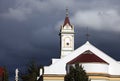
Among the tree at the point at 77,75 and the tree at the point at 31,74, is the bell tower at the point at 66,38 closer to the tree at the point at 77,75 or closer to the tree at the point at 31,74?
the tree at the point at 31,74

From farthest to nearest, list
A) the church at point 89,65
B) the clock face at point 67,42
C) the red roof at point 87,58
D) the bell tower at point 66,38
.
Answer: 1. the clock face at point 67,42
2. the bell tower at point 66,38
3. the red roof at point 87,58
4. the church at point 89,65

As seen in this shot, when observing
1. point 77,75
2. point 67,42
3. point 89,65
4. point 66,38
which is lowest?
point 77,75

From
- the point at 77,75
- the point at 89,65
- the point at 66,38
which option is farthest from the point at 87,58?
the point at 66,38

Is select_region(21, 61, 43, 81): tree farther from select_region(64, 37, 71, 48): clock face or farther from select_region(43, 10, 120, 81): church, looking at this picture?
select_region(64, 37, 71, 48): clock face

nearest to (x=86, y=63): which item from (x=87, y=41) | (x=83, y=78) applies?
(x=87, y=41)

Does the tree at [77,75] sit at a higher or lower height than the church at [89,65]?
lower

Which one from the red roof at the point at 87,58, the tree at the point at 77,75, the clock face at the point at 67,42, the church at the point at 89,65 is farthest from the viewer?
the clock face at the point at 67,42

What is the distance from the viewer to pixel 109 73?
376ft

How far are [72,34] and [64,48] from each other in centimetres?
406

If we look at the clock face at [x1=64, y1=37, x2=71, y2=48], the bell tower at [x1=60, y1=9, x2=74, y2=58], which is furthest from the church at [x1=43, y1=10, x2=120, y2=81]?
the clock face at [x1=64, y1=37, x2=71, y2=48]

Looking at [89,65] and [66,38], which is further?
[66,38]

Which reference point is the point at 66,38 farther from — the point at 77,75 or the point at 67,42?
the point at 77,75

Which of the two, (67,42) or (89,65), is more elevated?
(67,42)

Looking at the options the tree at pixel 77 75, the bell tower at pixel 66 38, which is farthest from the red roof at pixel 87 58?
the bell tower at pixel 66 38
